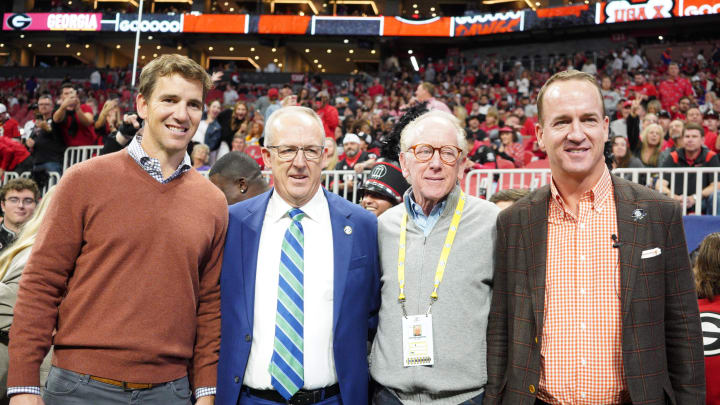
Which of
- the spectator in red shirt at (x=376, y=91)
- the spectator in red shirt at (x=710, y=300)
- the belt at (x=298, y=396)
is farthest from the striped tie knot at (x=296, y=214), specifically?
the spectator in red shirt at (x=376, y=91)

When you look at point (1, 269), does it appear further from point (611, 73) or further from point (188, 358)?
point (611, 73)

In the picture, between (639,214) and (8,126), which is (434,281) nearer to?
(639,214)

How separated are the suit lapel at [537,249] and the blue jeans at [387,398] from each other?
0.34 m

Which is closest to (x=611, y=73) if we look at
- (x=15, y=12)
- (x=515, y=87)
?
(x=515, y=87)

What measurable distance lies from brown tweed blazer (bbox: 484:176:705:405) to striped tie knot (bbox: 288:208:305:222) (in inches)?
33.8

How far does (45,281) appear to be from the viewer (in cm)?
216

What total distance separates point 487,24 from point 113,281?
29.7 meters

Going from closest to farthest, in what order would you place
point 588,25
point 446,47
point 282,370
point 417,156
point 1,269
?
point 282,370, point 417,156, point 1,269, point 588,25, point 446,47

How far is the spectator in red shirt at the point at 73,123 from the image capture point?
7.88 meters

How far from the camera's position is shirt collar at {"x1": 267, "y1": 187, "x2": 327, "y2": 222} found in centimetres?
259

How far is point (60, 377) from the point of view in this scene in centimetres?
215

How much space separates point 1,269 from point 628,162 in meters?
6.16

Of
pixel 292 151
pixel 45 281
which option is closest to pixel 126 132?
pixel 292 151

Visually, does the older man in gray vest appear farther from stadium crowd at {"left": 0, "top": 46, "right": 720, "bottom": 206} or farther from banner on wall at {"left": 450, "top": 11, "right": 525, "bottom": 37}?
banner on wall at {"left": 450, "top": 11, "right": 525, "bottom": 37}
